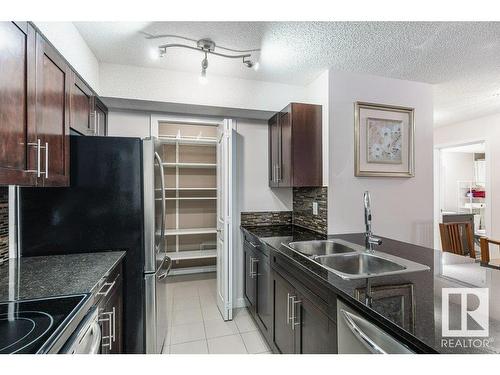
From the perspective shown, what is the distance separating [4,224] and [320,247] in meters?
2.20

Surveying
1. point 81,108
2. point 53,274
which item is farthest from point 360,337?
point 81,108

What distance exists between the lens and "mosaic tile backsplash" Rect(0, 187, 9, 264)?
1468mm

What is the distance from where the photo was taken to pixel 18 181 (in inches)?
42.8

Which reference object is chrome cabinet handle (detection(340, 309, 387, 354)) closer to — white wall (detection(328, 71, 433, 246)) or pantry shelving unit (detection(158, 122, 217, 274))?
white wall (detection(328, 71, 433, 246))

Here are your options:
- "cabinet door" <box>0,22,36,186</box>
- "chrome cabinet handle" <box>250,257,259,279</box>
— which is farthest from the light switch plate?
"cabinet door" <box>0,22,36,186</box>

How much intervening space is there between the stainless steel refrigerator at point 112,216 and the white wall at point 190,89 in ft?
2.76

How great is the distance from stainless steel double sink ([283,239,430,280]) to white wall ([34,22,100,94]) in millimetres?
2057

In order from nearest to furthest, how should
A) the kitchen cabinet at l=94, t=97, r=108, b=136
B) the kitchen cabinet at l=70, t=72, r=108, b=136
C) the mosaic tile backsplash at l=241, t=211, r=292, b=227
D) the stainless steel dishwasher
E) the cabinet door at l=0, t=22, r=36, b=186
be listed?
the stainless steel dishwasher, the cabinet door at l=0, t=22, r=36, b=186, the kitchen cabinet at l=70, t=72, r=108, b=136, the kitchen cabinet at l=94, t=97, r=108, b=136, the mosaic tile backsplash at l=241, t=211, r=292, b=227

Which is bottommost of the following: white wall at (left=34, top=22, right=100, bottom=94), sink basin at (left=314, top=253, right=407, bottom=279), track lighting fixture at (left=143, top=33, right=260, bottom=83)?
sink basin at (left=314, top=253, right=407, bottom=279)

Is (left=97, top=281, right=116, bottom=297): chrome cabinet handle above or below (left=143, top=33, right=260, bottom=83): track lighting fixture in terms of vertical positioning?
below

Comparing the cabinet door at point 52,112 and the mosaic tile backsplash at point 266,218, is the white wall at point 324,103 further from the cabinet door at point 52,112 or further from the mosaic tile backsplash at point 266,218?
the cabinet door at point 52,112

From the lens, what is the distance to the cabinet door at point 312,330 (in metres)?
1.20

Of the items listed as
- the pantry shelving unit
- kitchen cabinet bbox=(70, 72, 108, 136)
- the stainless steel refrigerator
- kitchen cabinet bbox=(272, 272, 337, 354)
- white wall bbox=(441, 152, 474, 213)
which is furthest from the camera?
white wall bbox=(441, 152, 474, 213)

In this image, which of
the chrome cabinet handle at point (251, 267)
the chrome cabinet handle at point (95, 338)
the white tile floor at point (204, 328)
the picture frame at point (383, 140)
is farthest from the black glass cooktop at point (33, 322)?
the picture frame at point (383, 140)
